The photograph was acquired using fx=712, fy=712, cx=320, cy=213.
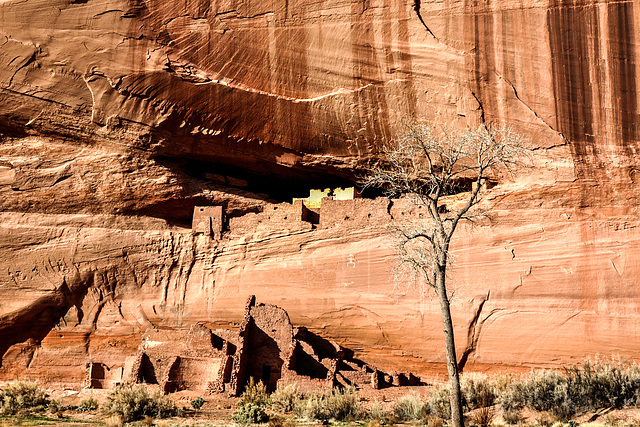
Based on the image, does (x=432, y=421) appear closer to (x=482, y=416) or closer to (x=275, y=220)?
(x=482, y=416)

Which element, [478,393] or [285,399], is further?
[285,399]

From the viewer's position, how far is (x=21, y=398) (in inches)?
596

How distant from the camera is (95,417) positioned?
46.7 ft

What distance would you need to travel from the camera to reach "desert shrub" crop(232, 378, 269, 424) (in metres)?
13.0

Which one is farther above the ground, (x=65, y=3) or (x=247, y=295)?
(x=65, y=3)

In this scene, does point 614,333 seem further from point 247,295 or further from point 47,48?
point 47,48

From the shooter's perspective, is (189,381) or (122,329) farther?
(122,329)

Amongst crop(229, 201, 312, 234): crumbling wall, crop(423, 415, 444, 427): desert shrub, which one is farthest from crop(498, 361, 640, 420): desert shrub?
crop(229, 201, 312, 234): crumbling wall

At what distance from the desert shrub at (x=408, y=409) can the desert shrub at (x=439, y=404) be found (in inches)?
6.7

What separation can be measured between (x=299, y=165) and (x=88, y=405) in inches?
342

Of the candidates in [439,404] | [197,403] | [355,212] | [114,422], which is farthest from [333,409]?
[355,212]

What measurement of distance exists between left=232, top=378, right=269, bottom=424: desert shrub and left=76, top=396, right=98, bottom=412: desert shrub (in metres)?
3.17

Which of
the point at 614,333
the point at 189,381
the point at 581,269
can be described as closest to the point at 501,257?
the point at 581,269

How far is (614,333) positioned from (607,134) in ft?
15.1
